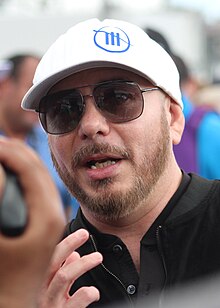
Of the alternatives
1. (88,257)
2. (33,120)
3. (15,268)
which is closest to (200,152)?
(33,120)

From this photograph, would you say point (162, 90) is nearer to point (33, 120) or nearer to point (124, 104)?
point (124, 104)

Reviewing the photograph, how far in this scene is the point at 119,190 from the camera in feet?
7.24

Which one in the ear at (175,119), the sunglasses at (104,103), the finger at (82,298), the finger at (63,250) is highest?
the sunglasses at (104,103)

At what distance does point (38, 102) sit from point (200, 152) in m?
1.82

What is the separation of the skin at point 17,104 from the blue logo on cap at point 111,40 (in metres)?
3.04

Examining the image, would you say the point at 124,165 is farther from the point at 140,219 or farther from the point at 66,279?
the point at 66,279

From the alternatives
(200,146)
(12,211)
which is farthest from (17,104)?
(12,211)

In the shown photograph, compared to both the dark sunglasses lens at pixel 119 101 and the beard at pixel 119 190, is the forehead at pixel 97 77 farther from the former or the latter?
the beard at pixel 119 190

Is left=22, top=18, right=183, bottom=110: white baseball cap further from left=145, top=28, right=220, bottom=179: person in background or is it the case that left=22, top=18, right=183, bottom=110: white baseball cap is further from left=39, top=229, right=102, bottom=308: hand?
left=145, top=28, right=220, bottom=179: person in background

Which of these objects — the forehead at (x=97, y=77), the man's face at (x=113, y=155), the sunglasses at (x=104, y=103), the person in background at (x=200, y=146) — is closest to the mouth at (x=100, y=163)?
the man's face at (x=113, y=155)

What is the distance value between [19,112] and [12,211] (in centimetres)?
441

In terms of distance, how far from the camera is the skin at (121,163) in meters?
2.22

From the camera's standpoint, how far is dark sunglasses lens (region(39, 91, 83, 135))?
2.28 metres

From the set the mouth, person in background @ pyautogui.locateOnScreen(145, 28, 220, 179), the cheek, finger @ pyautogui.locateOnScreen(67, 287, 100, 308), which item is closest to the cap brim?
the cheek
